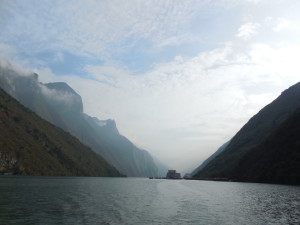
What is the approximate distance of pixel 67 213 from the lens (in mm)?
54281

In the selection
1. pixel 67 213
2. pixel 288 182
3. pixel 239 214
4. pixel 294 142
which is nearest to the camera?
pixel 67 213

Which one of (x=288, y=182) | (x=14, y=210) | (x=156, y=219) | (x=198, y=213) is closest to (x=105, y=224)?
(x=156, y=219)

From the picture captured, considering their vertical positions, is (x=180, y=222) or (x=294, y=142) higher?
(x=294, y=142)

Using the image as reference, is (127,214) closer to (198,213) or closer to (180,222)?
(180,222)

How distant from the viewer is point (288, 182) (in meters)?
183

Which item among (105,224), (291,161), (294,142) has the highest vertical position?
(294,142)

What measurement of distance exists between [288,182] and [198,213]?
144 metres

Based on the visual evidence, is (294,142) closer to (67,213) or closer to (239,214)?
(239,214)

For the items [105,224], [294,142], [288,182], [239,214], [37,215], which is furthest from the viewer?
[294,142]

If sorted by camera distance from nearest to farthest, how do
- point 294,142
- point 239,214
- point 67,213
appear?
point 67,213 < point 239,214 < point 294,142

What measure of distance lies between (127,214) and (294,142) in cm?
17561

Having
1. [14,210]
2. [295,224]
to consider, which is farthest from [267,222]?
[14,210]

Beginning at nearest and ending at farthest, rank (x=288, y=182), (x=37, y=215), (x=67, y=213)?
(x=37, y=215) → (x=67, y=213) → (x=288, y=182)

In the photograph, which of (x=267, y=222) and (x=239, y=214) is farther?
(x=239, y=214)
